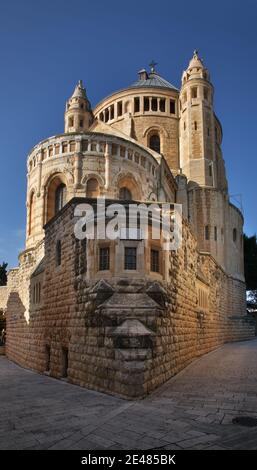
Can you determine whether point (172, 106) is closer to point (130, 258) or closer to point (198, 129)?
point (198, 129)

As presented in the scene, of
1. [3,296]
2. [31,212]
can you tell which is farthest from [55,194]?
[3,296]

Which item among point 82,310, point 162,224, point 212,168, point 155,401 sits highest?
point 212,168

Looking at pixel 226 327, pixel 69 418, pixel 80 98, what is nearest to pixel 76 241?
pixel 69 418

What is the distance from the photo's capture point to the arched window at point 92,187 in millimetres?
23312

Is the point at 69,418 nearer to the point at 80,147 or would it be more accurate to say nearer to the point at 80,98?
the point at 80,147

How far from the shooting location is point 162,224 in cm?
1118

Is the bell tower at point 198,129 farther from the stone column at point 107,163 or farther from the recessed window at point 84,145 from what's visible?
the recessed window at point 84,145

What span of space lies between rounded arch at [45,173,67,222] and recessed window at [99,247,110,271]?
13.5 m

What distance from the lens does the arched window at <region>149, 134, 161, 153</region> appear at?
3831cm

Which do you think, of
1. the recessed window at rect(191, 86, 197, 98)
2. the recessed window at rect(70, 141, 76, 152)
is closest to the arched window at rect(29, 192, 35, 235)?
the recessed window at rect(70, 141, 76, 152)

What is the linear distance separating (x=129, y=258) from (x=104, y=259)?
2.22ft

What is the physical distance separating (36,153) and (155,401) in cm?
1981

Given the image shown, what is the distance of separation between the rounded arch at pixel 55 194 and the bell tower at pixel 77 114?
1296 cm

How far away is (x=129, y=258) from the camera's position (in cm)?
1038
